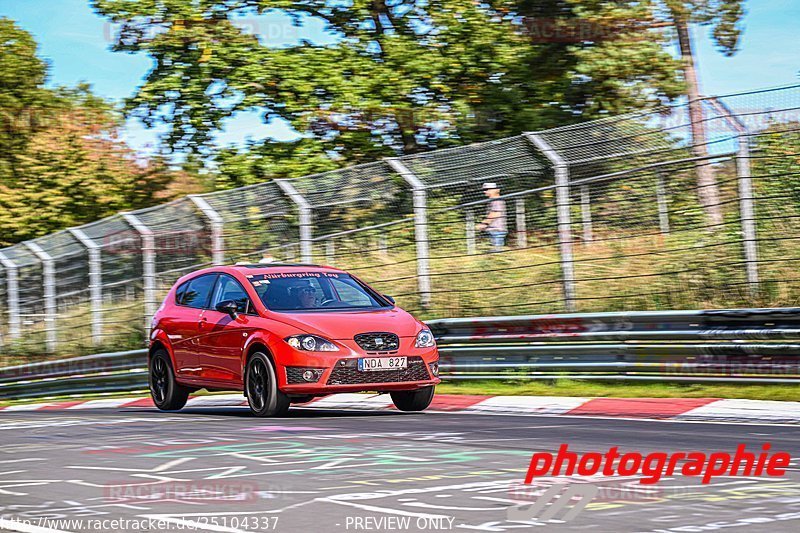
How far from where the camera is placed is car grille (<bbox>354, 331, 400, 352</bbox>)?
1171 centimetres

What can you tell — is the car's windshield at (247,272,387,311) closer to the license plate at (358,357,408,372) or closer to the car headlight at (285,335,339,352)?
the car headlight at (285,335,339,352)

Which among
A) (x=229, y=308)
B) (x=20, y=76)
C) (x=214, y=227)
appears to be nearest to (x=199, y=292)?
(x=229, y=308)

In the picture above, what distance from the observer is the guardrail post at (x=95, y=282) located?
21078mm

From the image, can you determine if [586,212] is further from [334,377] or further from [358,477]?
[358,477]

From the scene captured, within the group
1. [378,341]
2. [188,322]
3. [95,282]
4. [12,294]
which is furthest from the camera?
[12,294]

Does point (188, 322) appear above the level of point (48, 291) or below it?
below

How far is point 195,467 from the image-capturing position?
26.5 ft

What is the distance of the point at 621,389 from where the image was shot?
43.3 feet

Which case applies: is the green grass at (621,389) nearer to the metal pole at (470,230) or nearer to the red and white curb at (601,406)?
the red and white curb at (601,406)

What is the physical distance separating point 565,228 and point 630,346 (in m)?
1.78

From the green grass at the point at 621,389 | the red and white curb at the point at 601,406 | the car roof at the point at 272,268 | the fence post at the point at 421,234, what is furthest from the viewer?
the fence post at the point at 421,234

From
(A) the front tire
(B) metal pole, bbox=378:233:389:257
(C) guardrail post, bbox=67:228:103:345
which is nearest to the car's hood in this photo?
(A) the front tire

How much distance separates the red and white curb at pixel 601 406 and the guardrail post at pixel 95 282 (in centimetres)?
652

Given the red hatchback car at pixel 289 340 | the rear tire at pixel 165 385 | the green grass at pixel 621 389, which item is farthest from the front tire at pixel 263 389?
the green grass at pixel 621 389
